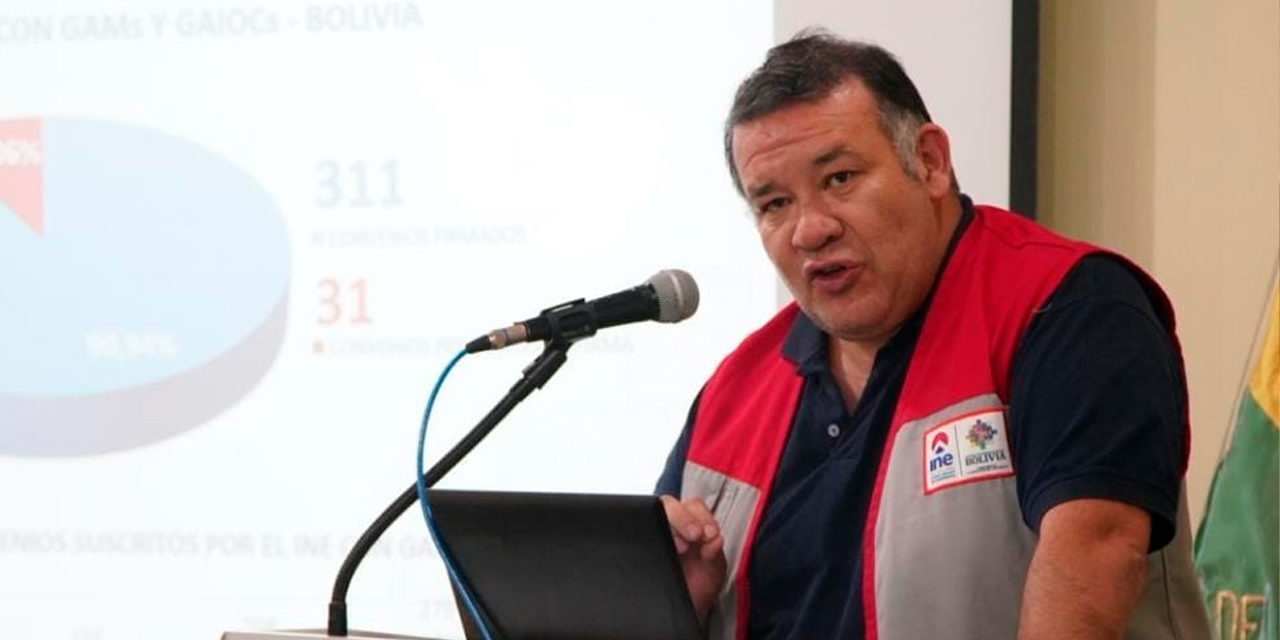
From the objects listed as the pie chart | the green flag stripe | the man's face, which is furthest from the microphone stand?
the pie chart

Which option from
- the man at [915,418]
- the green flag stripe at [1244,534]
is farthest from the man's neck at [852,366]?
the green flag stripe at [1244,534]

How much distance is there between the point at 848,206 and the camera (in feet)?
6.49

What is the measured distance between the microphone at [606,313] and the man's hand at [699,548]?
9.3 inches

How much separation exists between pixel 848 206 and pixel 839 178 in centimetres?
4

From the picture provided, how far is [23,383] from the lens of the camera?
11.6ft

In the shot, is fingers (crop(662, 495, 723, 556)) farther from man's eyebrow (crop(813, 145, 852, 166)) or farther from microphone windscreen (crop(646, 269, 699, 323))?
man's eyebrow (crop(813, 145, 852, 166))

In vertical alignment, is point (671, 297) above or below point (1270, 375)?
above

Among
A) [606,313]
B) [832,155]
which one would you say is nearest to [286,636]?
[606,313]

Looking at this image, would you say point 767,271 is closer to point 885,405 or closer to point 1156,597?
point 885,405

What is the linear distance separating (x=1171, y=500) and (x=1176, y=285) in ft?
4.22

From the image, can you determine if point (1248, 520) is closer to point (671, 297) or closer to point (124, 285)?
point (671, 297)

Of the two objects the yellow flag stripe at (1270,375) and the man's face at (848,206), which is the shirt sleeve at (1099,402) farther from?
the yellow flag stripe at (1270,375)

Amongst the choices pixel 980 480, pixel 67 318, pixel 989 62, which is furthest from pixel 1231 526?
pixel 67 318

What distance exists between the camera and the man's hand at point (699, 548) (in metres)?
1.96
